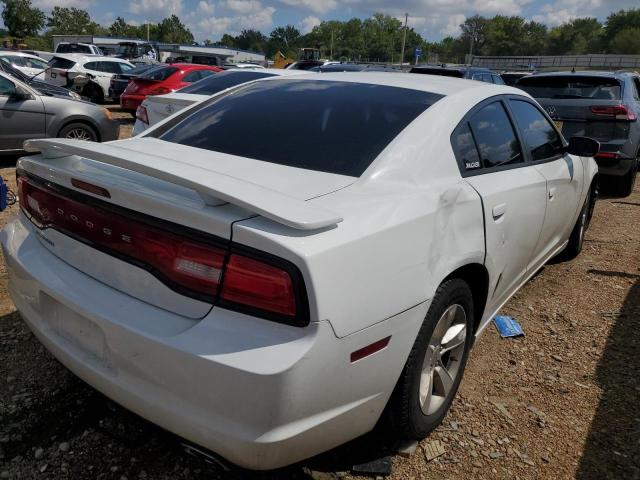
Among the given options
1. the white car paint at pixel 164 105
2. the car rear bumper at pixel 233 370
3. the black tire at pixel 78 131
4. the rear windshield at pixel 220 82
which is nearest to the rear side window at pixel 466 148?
the car rear bumper at pixel 233 370

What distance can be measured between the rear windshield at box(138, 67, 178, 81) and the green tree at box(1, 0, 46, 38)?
66212mm

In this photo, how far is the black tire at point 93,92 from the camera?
56.5ft

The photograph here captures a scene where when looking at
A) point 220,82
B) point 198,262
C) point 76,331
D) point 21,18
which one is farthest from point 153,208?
point 21,18

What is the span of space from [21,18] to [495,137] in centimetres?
7790

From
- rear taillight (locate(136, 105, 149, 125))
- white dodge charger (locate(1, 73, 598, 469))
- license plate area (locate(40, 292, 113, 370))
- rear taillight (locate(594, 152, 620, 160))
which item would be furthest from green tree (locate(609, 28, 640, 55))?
license plate area (locate(40, 292, 113, 370))

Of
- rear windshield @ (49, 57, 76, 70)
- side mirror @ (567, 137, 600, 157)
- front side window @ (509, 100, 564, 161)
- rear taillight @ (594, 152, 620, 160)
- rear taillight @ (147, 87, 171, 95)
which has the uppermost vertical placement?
front side window @ (509, 100, 564, 161)

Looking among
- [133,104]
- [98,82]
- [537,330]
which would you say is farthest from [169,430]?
[98,82]

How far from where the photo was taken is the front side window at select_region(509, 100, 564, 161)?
3.37 metres

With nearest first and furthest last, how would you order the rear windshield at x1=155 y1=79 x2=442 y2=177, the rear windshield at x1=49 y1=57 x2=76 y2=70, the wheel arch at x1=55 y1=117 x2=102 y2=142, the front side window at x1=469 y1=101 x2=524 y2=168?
the rear windshield at x1=155 y1=79 x2=442 y2=177, the front side window at x1=469 y1=101 x2=524 y2=168, the wheel arch at x1=55 y1=117 x2=102 y2=142, the rear windshield at x1=49 y1=57 x2=76 y2=70

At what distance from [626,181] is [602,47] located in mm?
113495

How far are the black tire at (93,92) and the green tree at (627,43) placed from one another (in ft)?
293

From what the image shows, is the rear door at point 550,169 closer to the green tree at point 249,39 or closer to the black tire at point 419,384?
the black tire at point 419,384

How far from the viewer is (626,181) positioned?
300 inches

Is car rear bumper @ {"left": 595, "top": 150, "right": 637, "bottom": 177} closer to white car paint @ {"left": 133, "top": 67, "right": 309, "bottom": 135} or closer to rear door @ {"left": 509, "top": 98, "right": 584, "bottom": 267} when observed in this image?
rear door @ {"left": 509, "top": 98, "right": 584, "bottom": 267}
